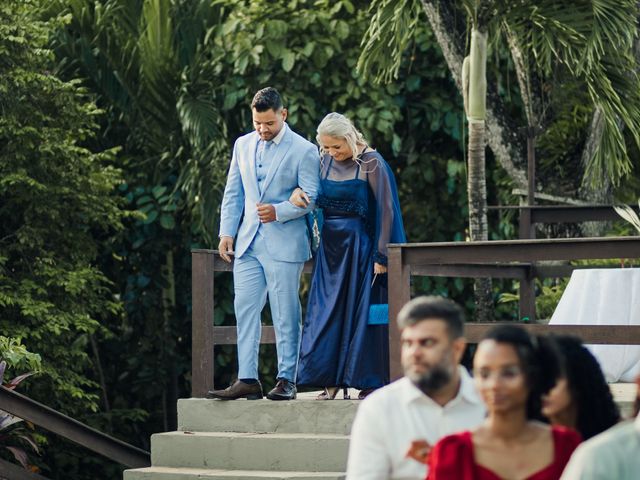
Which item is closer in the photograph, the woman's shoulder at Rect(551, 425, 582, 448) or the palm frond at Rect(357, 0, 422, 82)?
the woman's shoulder at Rect(551, 425, 582, 448)

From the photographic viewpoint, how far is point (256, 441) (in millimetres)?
8148

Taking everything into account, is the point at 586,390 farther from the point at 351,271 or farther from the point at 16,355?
the point at 16,355

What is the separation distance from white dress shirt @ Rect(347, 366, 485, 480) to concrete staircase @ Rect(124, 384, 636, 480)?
3360 mm

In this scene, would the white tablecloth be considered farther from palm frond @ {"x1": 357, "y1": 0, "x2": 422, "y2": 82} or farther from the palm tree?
palm frond @ {"x1": 357, "y1": 0, "x2": 422, "y2": 82}

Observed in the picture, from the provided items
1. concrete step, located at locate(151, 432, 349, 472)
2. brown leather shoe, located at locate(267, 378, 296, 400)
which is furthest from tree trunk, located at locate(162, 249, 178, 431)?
brown leather shoe, located at locate(267, 378, 296, 400)

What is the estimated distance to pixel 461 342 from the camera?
443 centimetres

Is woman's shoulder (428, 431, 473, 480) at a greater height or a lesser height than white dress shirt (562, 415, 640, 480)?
lesser

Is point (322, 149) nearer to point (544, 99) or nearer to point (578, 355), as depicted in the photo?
point (578, 355)

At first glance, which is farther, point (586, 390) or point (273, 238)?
point (273, 238)

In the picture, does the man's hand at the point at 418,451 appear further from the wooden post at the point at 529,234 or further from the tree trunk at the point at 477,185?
the tree trunk at the point at 477,185

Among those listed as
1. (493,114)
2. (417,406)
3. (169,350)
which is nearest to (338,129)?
(417,406)

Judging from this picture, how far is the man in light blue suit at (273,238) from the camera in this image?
322 inches

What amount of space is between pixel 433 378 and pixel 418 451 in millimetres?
224

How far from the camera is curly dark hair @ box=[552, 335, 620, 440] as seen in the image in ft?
14.5
